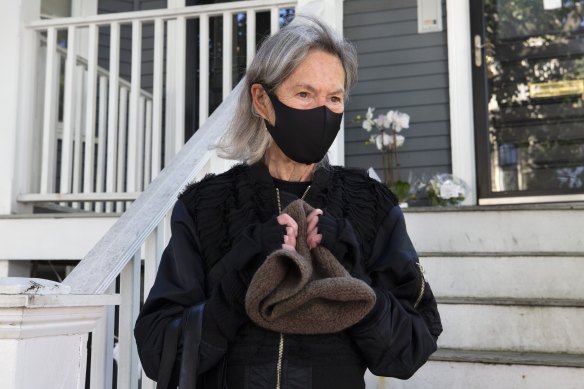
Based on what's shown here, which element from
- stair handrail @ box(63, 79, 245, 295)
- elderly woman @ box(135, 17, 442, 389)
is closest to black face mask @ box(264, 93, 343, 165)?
elderly woman @ box(135, 17, 442, 389)

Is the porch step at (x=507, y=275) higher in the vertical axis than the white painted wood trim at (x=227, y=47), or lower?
lower

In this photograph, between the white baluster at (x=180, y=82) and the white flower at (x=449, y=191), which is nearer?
the white baluster at (x=180, y=82)

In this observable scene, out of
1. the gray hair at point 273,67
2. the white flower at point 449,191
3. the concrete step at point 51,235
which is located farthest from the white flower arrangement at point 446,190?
the gray hair at point 273,67

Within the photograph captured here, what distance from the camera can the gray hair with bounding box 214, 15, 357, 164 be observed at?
4.01 feet

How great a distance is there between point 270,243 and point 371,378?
1551 millimetres

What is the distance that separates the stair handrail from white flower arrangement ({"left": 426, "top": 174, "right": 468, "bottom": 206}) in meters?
2.24

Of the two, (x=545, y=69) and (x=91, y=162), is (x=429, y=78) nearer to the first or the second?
(x=545, y=69)

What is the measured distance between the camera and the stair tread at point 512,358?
2.33 meters

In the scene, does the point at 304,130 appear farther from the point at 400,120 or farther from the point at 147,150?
the point at 147,150

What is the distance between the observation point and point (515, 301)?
8.86 feet

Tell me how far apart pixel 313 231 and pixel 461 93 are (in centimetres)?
402

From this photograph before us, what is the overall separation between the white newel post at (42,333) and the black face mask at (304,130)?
54cm

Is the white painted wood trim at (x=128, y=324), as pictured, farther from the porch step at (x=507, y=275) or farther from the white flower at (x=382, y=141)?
the white flower at (x=382, y=141)

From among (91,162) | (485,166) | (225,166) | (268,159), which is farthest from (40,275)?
(268,159)
